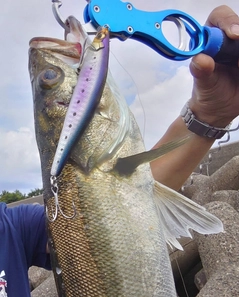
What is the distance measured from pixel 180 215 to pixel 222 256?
2722 millimetres

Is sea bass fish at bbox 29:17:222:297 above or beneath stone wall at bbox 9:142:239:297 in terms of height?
above

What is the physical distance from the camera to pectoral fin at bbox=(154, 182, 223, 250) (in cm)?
201

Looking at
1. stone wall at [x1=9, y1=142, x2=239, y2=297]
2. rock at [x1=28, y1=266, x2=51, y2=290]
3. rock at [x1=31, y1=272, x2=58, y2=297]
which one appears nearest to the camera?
stone wall at [x1=9, y1=142, x2=239, y2=297]

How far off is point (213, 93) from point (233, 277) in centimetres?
236

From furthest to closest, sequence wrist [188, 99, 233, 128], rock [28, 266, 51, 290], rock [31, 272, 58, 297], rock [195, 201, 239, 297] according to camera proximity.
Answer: rock [28, 266, 51, 290] → rock [31, 272, 58, 297] → rock [195, 201, 239, 297] → wrist [188, 99, 233, 128]

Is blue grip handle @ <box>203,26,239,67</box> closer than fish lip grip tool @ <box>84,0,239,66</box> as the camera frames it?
No

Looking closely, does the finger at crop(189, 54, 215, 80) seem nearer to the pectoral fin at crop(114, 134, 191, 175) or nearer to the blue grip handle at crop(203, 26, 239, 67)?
the blue grip handle at crop(203, 26, 239, 67)

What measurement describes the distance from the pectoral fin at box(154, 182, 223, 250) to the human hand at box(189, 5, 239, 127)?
63 cm

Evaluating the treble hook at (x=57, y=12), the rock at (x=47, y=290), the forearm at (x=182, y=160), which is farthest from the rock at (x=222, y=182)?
the treble hook at (x=57, y=12)

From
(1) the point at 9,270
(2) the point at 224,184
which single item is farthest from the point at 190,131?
(2) the point at 224,184

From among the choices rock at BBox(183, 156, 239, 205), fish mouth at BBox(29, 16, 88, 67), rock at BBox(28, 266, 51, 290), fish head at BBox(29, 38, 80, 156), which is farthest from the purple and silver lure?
rock at BBox(28, 266, 51, 290)

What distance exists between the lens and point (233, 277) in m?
4.12

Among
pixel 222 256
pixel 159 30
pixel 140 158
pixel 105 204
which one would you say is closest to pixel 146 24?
pixel 159 30

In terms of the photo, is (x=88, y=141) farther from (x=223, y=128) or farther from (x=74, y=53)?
(x=223, y=128)
